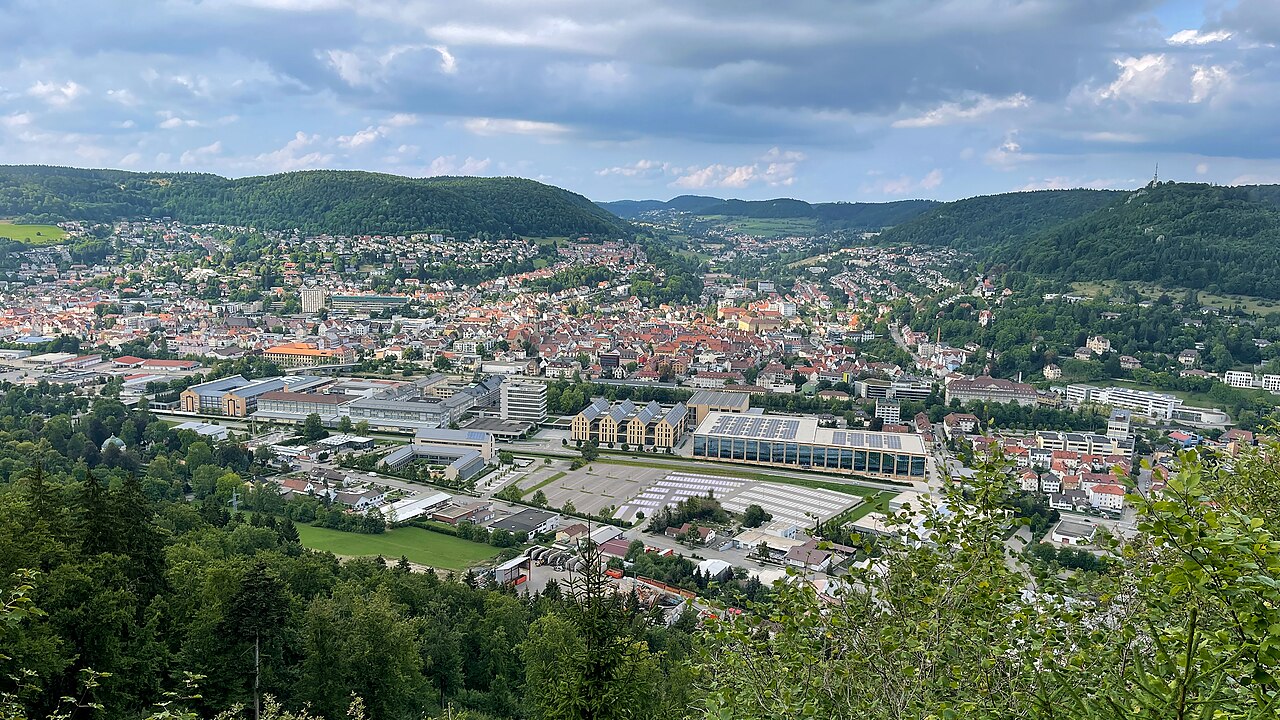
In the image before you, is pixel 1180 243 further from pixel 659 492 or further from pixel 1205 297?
pixel 659 492

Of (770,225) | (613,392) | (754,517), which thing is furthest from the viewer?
(770,225)

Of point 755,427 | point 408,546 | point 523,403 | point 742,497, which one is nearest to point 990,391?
point 755,427

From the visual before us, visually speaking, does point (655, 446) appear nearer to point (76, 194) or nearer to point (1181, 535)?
point (1181, 535)

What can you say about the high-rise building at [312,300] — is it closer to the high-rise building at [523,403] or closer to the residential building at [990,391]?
the high-rise building at [523,403]

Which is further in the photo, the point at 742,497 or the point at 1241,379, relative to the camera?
the point at 1241,379

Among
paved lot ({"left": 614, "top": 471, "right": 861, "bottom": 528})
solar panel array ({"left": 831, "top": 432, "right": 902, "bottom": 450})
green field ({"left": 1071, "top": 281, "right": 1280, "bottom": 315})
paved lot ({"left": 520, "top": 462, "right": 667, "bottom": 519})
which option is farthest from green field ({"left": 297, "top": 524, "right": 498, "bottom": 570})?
green field ({"left": 1071, "top": 281, "right": 1280, "bottom": 315})

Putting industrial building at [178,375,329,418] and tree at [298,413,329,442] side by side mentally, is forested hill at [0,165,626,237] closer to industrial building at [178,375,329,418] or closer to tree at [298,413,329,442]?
industrial building at [178,375,329,418]
